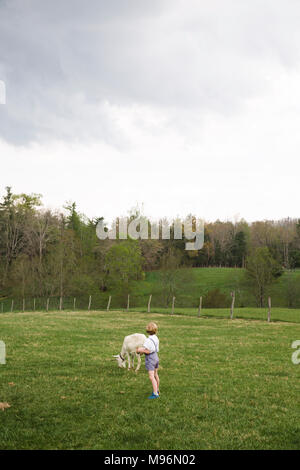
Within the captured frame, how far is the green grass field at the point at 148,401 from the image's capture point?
21.8ft

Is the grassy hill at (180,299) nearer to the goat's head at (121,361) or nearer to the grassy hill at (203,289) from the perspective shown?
the grassy hill at (203,289)

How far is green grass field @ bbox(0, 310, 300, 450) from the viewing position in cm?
666

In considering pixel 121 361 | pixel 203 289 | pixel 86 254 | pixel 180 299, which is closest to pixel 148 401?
pixel 121 361

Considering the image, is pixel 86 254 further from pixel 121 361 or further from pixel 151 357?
pixel 151 357

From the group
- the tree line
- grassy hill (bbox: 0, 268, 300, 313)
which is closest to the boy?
grassy hill (bbox: 0, 268, 300, 313)

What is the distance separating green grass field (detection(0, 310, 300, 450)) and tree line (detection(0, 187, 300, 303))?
4810cm

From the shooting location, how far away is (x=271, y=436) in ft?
22.3

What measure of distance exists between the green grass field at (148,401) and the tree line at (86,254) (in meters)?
48.1

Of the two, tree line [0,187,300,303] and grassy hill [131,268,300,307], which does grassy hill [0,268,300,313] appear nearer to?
grassy hill [131,268,300,307]

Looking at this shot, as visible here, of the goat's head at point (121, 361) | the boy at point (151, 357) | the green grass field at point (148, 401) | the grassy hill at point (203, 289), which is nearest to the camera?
the green grass field at point (148, 401)

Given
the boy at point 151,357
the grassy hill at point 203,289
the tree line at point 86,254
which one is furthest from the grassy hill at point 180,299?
the boy at point 151,357
